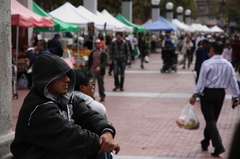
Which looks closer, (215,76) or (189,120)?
(215,76)

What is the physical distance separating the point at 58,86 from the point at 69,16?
51.7ft

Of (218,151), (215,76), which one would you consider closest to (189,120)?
(218,151)

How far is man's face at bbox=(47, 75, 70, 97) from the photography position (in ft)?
9.57

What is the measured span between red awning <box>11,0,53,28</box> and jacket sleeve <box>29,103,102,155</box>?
34.9 feet

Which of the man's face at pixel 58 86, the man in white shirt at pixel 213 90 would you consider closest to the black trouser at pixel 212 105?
the man in white shirt at pixel 213 90

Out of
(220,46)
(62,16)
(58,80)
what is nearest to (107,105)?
(220,46)

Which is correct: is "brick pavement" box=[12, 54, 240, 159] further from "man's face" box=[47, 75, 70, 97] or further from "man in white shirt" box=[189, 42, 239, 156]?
"man's face" box=[47, 75, 70, 97]

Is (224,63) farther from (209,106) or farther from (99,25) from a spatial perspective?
(99,25)

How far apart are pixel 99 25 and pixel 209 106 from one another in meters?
13.9

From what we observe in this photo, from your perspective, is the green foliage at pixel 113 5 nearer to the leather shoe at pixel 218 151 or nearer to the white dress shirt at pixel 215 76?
the white dress shirt at pixel 215 76

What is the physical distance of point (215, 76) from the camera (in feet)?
22.2

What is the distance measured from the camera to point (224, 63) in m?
6.90

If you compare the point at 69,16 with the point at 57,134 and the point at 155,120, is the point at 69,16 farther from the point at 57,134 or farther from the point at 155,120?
the point at 57,134

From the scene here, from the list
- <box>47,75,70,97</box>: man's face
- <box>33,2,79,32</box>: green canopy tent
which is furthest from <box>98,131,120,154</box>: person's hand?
<box>33,2,79,32</box>: green canopy tent
